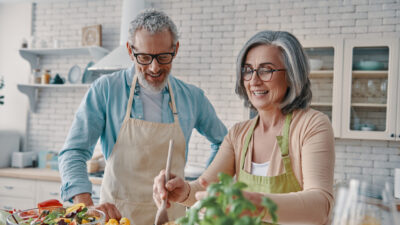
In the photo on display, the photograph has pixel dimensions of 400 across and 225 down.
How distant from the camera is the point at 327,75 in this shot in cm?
368

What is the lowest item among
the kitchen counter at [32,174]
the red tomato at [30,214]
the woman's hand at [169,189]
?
the kitchen counter at [32,174]

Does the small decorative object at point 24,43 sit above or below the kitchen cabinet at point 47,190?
above

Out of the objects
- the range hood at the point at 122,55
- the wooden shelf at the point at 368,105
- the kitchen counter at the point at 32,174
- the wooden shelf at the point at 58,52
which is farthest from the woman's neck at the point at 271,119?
the wooden shelf at the point at 58,52

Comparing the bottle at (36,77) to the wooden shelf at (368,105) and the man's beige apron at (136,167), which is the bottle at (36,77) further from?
the wooden shelf at (368,105)

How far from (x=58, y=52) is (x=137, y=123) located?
321 cm

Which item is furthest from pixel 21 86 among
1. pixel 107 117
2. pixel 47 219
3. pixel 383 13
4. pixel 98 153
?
pixel 383 13

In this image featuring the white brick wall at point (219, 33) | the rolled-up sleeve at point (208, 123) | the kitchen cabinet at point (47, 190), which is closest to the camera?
the rolled-up sleeve at point (208, 123)

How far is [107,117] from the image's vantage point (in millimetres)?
1964

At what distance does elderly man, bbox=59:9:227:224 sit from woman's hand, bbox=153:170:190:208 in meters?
0.61

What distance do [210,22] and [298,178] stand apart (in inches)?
128

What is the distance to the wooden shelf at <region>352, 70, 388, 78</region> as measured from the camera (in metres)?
3.55

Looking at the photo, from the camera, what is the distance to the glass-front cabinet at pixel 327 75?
11.8 feet

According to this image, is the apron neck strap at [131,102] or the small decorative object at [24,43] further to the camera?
the small decorative object at [24,43]

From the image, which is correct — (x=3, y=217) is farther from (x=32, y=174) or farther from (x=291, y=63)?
(x=32, y=174)
